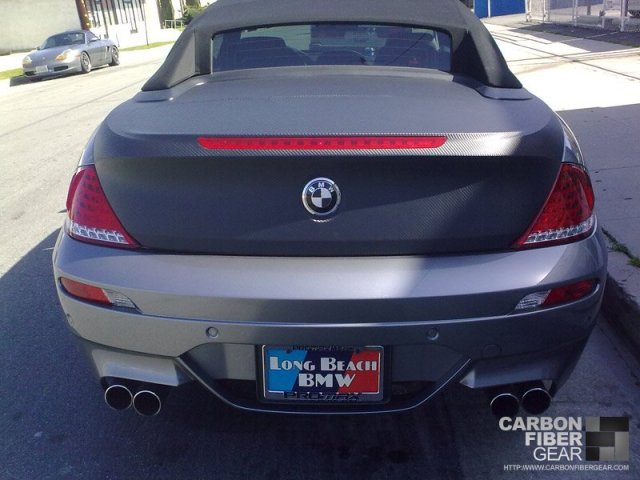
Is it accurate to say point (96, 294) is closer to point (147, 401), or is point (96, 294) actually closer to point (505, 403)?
point (147, 401)

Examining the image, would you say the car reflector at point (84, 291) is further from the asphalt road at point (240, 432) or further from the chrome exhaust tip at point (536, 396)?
the chrome exhaust tip at point (536, 396)

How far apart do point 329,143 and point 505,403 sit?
1.05 metres

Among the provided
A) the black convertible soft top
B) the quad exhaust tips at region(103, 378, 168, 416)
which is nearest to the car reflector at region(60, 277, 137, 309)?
the quad exhaust tips at region(103, 378, 168, 416)

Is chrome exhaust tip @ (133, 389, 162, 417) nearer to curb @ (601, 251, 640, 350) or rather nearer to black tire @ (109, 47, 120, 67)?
curb @ (601, 251, 640, 350)

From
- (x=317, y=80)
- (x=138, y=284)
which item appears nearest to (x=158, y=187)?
(x=138, y=284)

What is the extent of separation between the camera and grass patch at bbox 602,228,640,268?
3922 mm

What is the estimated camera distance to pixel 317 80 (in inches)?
117

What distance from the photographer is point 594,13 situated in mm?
23766

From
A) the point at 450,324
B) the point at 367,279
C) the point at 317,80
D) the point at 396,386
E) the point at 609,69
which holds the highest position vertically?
the point at 317,80

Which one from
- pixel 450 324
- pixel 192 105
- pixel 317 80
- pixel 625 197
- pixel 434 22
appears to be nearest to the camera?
pixel 450 324

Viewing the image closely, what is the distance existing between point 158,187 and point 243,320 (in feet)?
1.68

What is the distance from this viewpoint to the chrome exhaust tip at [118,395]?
2416 millimetres

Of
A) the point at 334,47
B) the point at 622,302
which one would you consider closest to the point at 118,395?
the point at 334,47

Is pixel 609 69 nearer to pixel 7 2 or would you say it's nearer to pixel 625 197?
pixel 625 197
